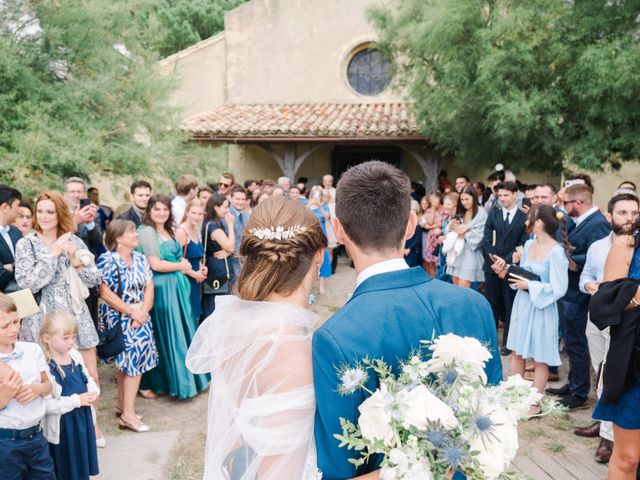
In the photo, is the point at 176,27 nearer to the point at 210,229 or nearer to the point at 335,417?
the point at 210,229

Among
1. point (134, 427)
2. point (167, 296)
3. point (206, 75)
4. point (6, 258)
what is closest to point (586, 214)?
point (167, 296)

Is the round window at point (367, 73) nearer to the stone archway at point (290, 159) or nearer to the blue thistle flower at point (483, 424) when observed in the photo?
the stone archway at point (290, 159)

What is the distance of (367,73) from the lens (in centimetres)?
1720

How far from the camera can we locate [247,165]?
55.3ft

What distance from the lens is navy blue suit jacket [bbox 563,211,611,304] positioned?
16.8 feet

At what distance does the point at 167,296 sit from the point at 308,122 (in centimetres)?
1079

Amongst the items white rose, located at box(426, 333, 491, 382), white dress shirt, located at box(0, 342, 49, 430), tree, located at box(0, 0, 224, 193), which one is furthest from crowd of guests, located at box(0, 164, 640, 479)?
tree, located at box(0, 0, 224, 193)

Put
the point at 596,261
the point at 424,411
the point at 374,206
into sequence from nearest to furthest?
the point at 424,411 < the point at 374,206 < the point at 596,261

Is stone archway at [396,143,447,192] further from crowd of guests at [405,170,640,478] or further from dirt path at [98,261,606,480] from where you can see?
dirt path at [98,261,606,480]

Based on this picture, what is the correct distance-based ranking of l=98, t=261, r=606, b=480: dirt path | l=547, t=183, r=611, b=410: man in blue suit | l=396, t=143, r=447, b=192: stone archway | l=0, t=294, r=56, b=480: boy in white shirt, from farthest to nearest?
1. l=396, t=143, r=447, b=192: stone archway
2. l=547, t=183, r=611, b=410: man in blue suit
3. l=98, t=261, r=606, b=480: dirt path
4. l=0, t=294, r=56, b=480: boy in white shirt

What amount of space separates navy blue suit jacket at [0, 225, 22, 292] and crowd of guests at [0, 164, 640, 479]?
10mm

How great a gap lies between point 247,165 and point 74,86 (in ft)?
29.5

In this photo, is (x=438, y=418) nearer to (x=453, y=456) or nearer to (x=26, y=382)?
(x=453, y=456)

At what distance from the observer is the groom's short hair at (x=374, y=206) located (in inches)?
62.9
